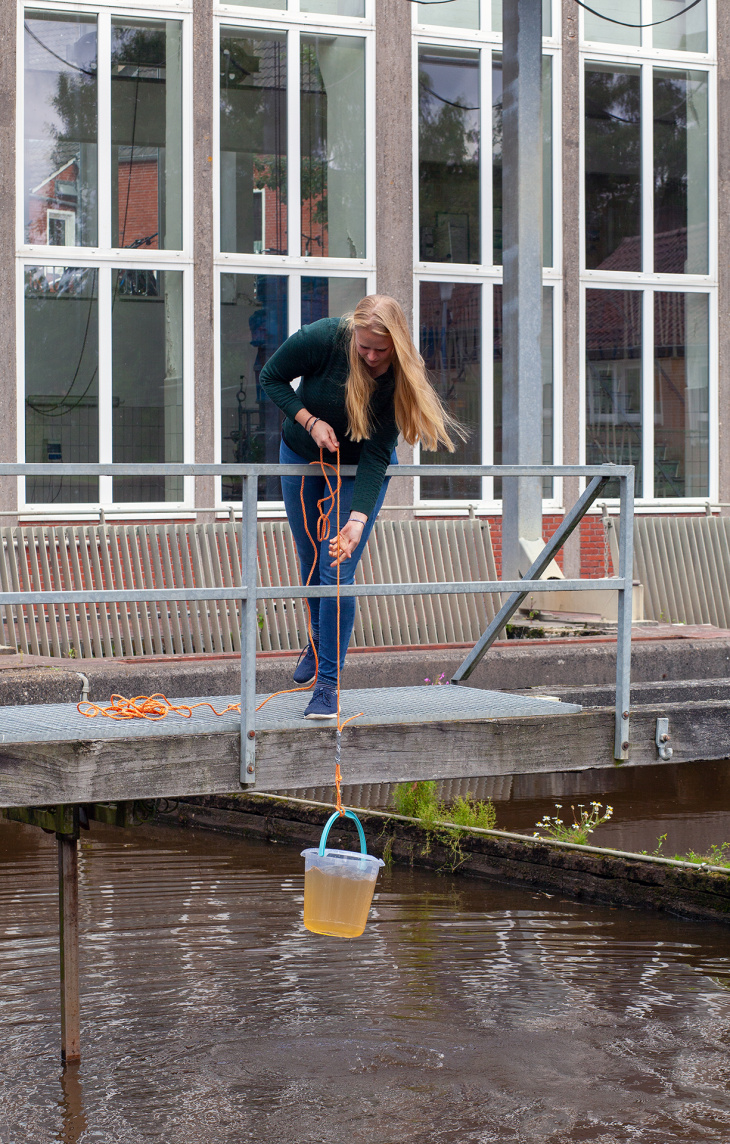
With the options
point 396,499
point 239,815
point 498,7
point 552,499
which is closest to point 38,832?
point 239,815

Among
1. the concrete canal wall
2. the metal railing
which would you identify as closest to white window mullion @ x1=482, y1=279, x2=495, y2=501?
the concrete canal wall

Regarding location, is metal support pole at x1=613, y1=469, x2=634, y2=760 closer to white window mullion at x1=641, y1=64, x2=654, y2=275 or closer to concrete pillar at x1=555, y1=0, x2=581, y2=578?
concrete pillar at x1=555, y1=0, x2=581, y2=578

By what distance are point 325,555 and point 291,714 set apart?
1.98 ft

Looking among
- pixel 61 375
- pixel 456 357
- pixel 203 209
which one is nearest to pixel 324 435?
pixel 61 375

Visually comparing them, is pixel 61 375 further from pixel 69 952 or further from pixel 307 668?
pixel 69 952

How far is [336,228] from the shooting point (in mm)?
14633

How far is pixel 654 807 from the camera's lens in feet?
29.8

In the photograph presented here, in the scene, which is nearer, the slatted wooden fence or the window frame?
the slatted wooden fence

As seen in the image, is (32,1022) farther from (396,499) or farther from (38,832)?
(396,499)

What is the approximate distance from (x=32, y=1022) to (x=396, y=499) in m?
9.61

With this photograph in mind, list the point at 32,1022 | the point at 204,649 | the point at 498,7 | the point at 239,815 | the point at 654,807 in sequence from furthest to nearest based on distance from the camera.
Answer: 1. the point at 498,7
2. the point at 204,649
3. the point at 654,807
4. the point at 239,815
5. the point at 32,1022

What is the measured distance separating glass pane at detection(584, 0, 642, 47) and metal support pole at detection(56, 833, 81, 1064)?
42.4 feet

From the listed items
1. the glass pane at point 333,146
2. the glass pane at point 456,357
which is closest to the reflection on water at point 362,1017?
the glass pane at point 456,357

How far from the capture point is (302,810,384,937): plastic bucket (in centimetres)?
443
